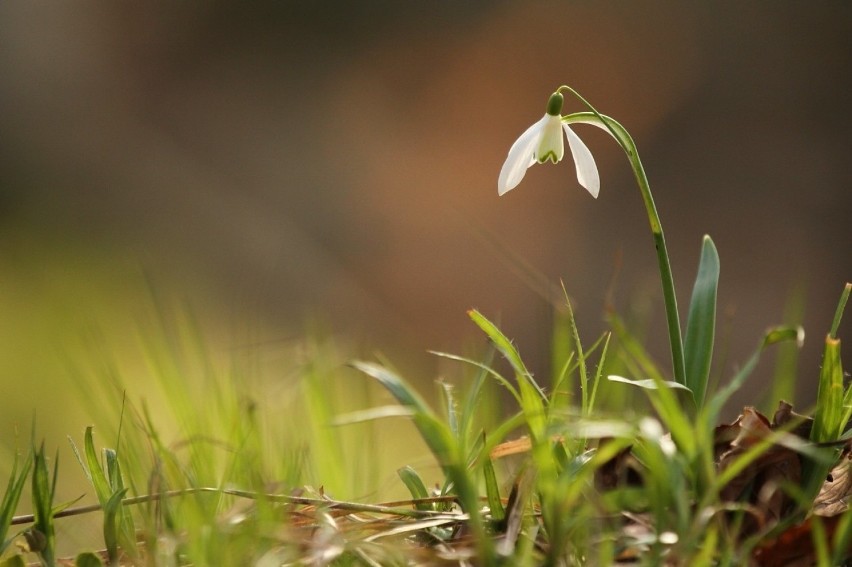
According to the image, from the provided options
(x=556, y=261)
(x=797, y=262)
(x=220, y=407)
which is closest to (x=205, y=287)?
(x=556, y=261)

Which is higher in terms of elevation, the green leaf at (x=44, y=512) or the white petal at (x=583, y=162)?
the white petal at (x=583, y=162)

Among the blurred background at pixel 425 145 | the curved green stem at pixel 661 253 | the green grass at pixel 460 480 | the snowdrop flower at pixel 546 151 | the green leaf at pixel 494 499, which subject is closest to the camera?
the green grass at pixel 460 480

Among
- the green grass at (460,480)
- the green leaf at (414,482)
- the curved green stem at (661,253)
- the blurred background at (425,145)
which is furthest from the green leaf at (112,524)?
the blurred background at (425,145)

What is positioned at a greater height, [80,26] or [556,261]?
[80,26]

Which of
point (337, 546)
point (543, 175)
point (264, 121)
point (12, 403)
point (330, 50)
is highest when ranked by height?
point (330, 50)

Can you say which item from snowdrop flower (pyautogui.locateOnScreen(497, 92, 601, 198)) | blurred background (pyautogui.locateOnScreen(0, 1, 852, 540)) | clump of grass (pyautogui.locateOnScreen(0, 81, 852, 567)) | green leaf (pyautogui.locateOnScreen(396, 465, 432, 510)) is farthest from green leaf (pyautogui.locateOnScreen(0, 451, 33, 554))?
blurred background (pyautogui.locateOnScreen(0, 1, 852, 540))

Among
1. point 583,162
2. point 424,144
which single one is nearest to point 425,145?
point 424,144

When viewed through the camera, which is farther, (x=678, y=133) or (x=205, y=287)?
(x=678, y=133)

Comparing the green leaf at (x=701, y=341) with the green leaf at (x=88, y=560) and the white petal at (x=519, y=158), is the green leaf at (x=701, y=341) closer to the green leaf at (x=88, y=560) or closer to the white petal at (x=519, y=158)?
the white petal at (x=519, y=158)

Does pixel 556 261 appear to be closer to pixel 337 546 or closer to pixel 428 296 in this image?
pixel 428 296

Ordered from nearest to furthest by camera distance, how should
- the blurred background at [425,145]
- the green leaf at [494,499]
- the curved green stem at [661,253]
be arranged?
1. the green leaf at [494,499]
2. the curved green stem at [661,253]
3. the blurred background at [425,145]
